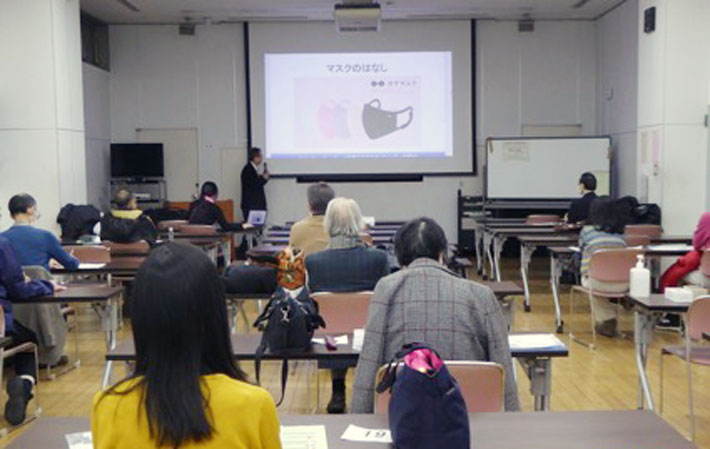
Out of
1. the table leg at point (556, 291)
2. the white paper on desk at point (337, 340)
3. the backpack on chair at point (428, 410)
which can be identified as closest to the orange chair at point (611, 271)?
the table leg at point (556, 291)

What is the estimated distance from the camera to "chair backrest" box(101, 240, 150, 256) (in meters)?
7.27

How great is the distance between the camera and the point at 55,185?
852 cm

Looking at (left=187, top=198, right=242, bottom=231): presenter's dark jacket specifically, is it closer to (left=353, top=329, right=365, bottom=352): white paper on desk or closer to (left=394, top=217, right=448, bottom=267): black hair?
(left=353, top=329, right=365, bottom=352): white paper on desk

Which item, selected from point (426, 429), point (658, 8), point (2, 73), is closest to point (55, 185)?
point (2, 73)

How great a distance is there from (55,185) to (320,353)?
20.2 feet

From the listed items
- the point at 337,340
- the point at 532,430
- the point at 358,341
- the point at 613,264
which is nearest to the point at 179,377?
the point at 532,430

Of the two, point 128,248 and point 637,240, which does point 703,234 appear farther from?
point 128,248

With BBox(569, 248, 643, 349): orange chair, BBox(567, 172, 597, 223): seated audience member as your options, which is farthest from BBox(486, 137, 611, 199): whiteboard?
BBox(569, 248, 643, 349): orange chair

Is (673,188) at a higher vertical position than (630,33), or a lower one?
lower

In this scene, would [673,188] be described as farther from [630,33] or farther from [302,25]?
[302,25]

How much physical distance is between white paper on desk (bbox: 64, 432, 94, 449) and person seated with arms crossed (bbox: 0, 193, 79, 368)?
3487 mm

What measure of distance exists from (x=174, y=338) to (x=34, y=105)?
7752mm

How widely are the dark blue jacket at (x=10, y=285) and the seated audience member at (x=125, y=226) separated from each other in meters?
2.62

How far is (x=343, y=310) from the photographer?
13.3ft
